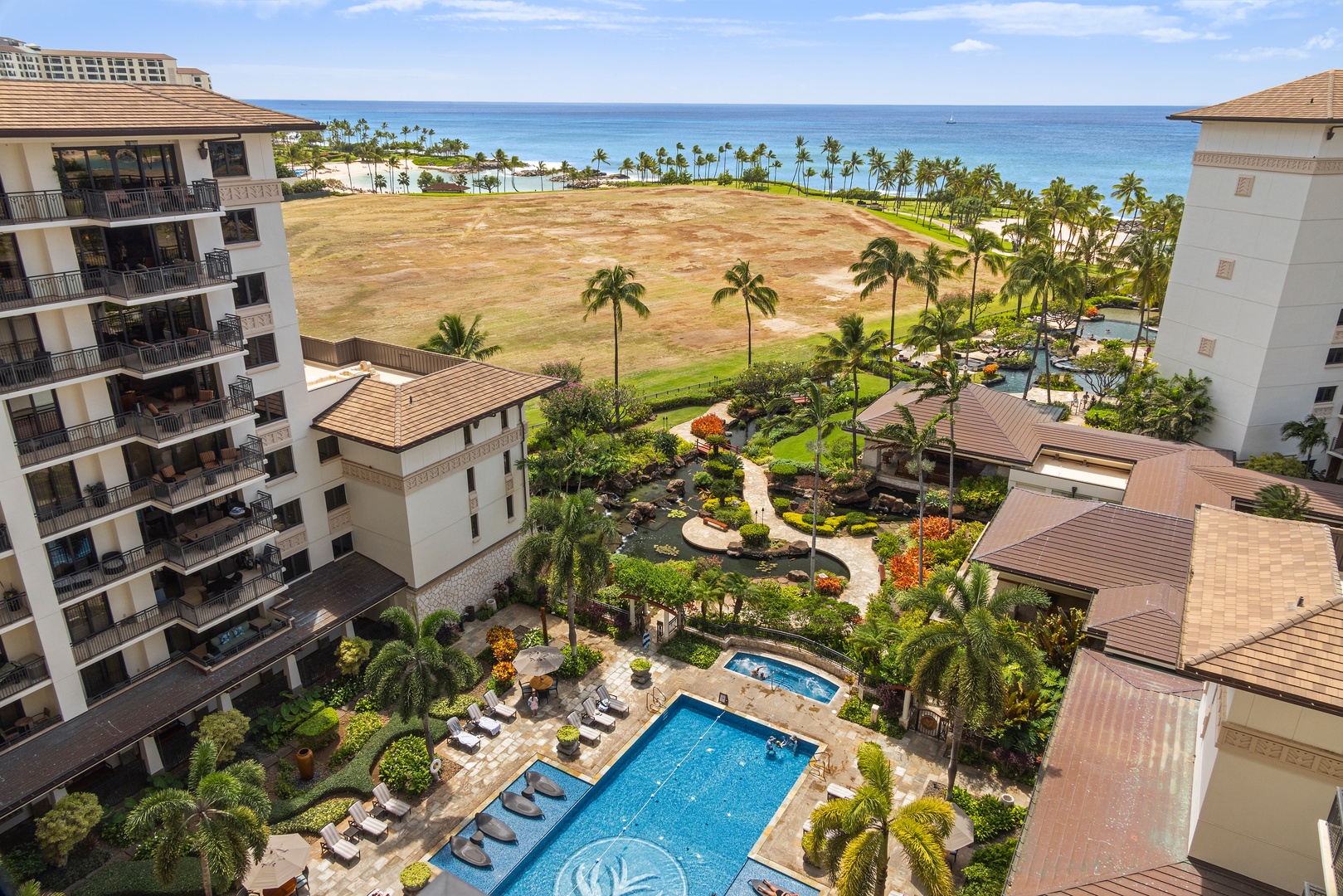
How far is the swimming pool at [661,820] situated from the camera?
24422 millimetres

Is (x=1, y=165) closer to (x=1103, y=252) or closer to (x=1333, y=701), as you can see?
(x=1333, y=701)

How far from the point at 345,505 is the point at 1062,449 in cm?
3885

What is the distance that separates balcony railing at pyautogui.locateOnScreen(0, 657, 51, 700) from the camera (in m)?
24.3

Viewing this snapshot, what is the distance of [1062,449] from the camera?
47.5 m

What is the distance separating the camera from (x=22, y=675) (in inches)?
974

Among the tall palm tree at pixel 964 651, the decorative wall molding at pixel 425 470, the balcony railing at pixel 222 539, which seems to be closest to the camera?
the tall palm tree at pixel 964 651

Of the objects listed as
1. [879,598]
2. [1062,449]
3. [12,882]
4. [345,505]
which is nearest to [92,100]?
[345,505]

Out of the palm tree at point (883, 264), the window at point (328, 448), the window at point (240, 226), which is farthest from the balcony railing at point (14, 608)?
the palm tree at point (883, 264)

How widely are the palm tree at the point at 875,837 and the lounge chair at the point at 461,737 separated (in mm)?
13576

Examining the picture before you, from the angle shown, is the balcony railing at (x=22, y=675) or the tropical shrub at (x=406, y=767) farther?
the tropical shrub at (x=406, y=767)

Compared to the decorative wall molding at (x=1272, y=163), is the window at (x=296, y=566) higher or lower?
lower

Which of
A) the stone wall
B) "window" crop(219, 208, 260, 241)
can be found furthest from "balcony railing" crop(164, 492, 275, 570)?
"window" crop(219, 208, 260, 241)

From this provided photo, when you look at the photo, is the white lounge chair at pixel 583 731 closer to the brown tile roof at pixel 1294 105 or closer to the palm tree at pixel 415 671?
the palm tree at pixel 415 671

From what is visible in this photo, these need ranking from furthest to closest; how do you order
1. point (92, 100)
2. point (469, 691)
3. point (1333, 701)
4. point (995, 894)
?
point (469, 691) < point (92, 100) < point (995, 894) < point (1333, 701)
